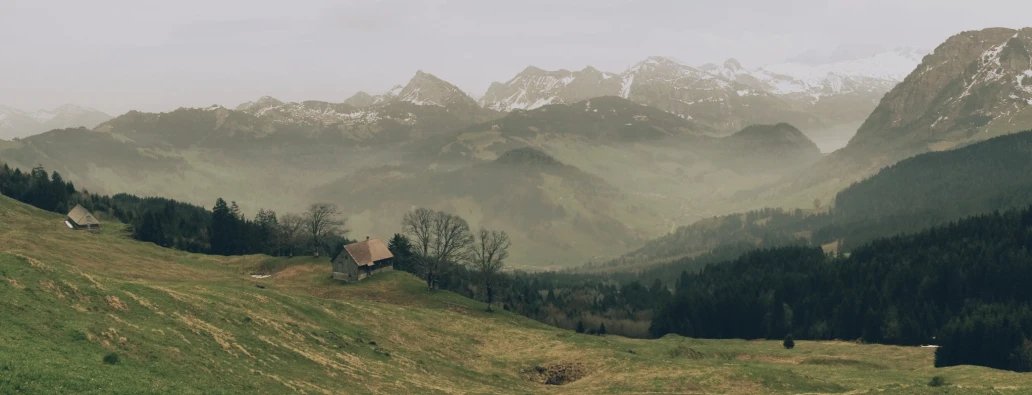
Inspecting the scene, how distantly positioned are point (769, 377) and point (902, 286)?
12031 centimetres

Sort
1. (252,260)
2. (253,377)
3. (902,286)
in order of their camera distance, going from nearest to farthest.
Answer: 1. (253,377)
2. (252,260)
3. (902,286)

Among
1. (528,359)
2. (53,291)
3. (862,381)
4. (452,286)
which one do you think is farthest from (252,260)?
(862,381)

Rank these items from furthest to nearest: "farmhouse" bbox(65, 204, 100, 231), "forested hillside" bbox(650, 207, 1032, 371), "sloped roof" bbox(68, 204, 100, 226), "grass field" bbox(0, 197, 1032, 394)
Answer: "sloped roof" bbox(68, 204, 100, 226) < "farmhouse" bbox(65, 204, 100, 231) < "forested hillside" bbox(650, 207, 1032, 371) < "grass field" bbox(0, 197, 1032, 394)

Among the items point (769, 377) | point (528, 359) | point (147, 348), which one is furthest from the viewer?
point (528, 359)

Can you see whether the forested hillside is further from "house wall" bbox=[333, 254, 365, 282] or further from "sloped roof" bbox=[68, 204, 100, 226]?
"sloped roof" bbox=[68, 204, 100, 226]

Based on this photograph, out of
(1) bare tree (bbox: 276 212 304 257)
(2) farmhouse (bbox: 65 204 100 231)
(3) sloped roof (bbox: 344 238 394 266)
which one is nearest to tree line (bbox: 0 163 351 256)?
(1) bare tree (bbox: 276 212 304 257)

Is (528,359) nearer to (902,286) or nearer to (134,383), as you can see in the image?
(134,383)

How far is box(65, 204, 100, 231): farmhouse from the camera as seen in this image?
141250 mm

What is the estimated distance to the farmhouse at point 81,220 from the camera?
463ft

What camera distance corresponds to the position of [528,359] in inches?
2936

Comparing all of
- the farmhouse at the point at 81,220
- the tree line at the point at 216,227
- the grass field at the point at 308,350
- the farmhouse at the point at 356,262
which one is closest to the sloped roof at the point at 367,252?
the farmhouse at the point at 356,262

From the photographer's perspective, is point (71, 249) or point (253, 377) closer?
point (253, 377)

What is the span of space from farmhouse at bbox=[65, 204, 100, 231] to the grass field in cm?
3526

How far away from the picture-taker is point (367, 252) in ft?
399
